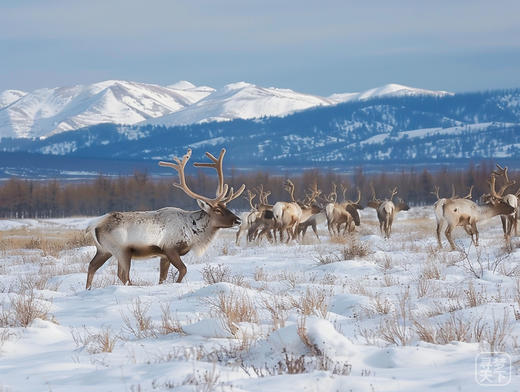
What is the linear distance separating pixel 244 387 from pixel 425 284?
4.60 metres

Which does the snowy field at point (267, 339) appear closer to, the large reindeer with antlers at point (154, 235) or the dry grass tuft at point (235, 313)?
the dry grass tuft at point (235, 313)

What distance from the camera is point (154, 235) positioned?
998 cm

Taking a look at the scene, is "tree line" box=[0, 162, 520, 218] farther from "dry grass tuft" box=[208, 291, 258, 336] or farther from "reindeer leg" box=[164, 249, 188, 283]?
"dry grass tuft" box=[208, 291, 258, 336]

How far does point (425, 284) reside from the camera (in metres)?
8.45

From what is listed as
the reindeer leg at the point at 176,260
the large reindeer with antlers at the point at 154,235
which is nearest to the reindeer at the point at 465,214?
the large reindeer with antlers at the point at 154,235

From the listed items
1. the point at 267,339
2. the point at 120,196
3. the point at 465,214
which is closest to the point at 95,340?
the point at 267,339

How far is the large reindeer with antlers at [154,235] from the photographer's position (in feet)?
32.2

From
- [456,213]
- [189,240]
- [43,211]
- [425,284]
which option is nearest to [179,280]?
[189,240]

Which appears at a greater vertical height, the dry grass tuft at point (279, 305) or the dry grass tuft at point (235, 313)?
the dry grass tuft at point (235, 313)

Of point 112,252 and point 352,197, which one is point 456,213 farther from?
point 352,197

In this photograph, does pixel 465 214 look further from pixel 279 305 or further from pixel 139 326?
pixel 139 326

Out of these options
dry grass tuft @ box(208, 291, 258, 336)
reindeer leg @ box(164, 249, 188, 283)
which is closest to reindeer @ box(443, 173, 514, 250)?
reindeer leg @ box(164, 249, 188, 283)

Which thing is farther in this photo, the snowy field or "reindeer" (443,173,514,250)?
"reindeer" (443,173,514,250)

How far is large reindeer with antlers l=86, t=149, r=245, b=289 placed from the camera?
980 cm
